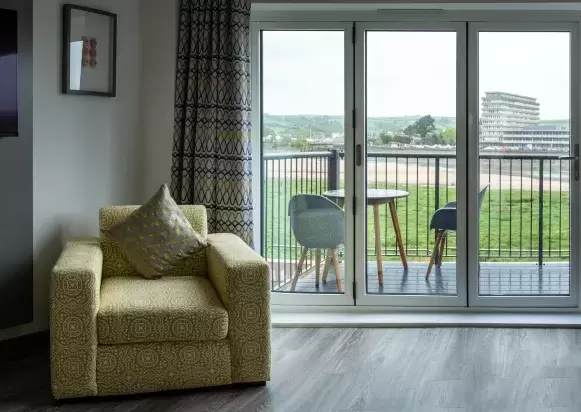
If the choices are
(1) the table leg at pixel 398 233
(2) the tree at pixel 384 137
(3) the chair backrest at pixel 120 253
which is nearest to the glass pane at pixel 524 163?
(1) the table leg at pixel 398 233

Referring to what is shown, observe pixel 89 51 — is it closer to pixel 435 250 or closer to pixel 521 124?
pixel 435 250

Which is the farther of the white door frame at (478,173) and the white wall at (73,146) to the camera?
the white door frame at (478,173)

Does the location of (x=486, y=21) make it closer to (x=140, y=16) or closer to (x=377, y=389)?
(x=140, y=16)

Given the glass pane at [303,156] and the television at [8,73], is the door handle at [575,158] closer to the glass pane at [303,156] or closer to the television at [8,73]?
the glass pane at [303,156]

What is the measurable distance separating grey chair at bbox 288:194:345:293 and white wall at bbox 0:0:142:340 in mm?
1013

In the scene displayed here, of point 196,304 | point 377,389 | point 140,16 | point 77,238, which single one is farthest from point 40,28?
point 377,389

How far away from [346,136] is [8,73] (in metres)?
2.07

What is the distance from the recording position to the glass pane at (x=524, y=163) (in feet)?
17.2

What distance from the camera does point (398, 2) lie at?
199 inches

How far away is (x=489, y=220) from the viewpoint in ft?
17.5

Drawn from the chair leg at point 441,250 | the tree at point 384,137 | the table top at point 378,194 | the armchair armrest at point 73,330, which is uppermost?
the tree at point 384,137

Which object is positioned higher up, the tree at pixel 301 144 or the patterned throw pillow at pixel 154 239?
the tree at pixel 301 144

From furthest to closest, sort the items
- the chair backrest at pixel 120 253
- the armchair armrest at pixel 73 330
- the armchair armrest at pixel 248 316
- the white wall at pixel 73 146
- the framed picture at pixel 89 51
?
the framed picture at pixel 89 51, the white wall at pixel 73 146, the chair backrest at pixel 120 253, the armchair armrest at pixel 248 316, the armchair armrest at pixel 73 330

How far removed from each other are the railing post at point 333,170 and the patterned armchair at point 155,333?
1.47 meters
